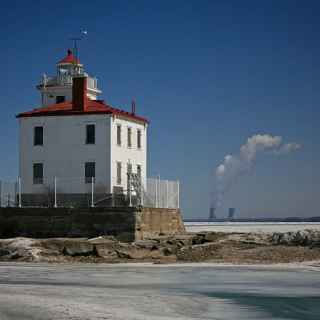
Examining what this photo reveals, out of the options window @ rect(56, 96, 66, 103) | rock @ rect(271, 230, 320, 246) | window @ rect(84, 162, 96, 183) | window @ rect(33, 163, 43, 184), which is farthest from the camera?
window @ rect(56, 96, 66, 103)

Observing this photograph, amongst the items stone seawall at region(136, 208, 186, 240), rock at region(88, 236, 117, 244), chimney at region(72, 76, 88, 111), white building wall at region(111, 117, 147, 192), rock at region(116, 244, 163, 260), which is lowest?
rock at region(116, 244, 163, 260)

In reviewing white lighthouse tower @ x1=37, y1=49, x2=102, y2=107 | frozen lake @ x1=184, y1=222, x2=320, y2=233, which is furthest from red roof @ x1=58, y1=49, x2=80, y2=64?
frozen lake @ x1=184, y1=222, x2=320, y2=233

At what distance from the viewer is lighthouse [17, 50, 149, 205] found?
121 ft

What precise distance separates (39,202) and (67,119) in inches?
168

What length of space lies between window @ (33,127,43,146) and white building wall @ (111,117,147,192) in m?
3.67

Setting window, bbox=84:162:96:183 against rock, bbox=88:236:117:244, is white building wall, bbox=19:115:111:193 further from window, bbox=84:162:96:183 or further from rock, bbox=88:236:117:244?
rock, bbox=88:236:117:244

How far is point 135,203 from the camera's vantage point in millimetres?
35938

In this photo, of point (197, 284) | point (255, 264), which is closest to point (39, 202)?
point (255, 264)

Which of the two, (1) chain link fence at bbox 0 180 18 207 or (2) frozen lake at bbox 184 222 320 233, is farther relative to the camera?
(2) frozen lake at bbox 184 222 320 233

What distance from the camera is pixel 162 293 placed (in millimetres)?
18344

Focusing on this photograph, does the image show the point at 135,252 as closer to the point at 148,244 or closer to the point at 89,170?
the point at 148,244

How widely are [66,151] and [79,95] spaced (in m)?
2.87

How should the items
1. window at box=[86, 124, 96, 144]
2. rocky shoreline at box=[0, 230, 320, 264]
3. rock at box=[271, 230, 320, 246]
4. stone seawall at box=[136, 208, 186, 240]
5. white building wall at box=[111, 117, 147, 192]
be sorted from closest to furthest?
rocky shoreline at box=[0, 230, 320, 264] < rock at box=[271, 230, 320, 246] < stone seawall at box=[136, 208, 186, 240] < white building wall at box=[111, 117, 147, 192] < window at box=[86, 124, 96, 144]

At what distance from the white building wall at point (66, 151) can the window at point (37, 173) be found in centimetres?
16
